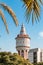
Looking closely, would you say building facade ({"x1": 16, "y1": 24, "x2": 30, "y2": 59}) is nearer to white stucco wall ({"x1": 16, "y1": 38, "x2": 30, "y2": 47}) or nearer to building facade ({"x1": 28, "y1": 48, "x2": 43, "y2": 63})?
white stucco wall ({"x1": 16, "y1": 38, "x2": 30, "y2": 47})

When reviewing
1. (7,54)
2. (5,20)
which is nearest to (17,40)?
(7,54)

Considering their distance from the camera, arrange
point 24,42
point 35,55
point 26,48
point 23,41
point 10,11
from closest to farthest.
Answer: point 10,11
point 23,41
point 24,42
point 26,48
point 35,55

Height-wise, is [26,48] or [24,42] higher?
[24,42]

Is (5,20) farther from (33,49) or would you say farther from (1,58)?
(33,49)

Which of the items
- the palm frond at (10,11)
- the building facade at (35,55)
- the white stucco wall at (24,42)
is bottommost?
the palm frond at (10,11)

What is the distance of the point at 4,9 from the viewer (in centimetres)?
1349

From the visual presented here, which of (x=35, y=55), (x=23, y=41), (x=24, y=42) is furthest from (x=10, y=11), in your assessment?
(x=35, y=55)

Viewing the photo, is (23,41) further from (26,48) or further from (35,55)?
(35,55)

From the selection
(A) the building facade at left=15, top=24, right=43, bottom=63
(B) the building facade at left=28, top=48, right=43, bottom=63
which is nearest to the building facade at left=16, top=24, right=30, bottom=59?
(A) the building facade at left=15, top=24, right=43, bottom=63

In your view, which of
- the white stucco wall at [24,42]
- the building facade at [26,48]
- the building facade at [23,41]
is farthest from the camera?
the building facade at [26,48]

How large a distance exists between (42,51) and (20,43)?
17720 millimetres

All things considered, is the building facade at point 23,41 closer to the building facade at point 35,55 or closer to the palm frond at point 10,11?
the building facade at point 35,55

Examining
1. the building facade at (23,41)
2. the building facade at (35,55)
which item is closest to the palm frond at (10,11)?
the building facade at (23,41)

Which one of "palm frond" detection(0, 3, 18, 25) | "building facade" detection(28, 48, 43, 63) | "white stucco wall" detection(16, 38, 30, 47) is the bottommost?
"palm frond" detection(0, 3, 18, 25)
